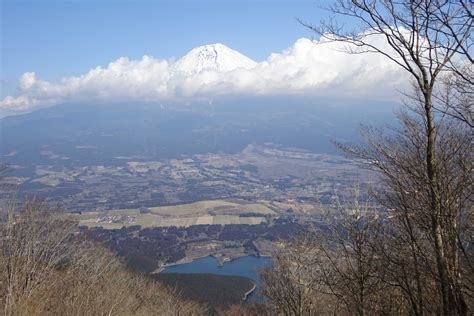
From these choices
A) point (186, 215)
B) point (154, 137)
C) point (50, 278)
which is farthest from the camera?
point (154, 137)

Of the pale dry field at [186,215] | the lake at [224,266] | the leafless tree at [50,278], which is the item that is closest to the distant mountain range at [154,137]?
the pale dry field at [186,215]

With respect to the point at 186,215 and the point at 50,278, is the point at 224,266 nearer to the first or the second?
the point at 186,215

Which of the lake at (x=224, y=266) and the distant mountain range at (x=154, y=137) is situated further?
the distant mountain range at (x=154, y=137)

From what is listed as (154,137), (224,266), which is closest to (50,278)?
(224,266)

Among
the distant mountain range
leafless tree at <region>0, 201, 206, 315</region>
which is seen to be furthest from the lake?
the distant mountain range

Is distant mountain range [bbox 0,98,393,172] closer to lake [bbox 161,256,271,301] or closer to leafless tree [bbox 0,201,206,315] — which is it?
lake [bbox 161,256,271,301]

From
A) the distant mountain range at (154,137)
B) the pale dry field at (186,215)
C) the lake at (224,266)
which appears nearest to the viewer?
the lake at (224,266)

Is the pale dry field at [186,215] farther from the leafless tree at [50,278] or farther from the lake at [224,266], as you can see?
the leafless tree at [50,278]

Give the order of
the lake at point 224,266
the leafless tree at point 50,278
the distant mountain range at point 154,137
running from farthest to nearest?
the distant mountain range at point 154,137 → the lake at point 224,266 → the leafless tree at point 50,278

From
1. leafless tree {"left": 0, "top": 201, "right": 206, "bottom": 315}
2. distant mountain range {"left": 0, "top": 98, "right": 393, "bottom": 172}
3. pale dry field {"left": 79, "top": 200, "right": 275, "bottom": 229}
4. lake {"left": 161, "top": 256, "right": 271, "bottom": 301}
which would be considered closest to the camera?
leafless tree {"left": 0, "top": 201, "right": 206, "bottom": 315}
